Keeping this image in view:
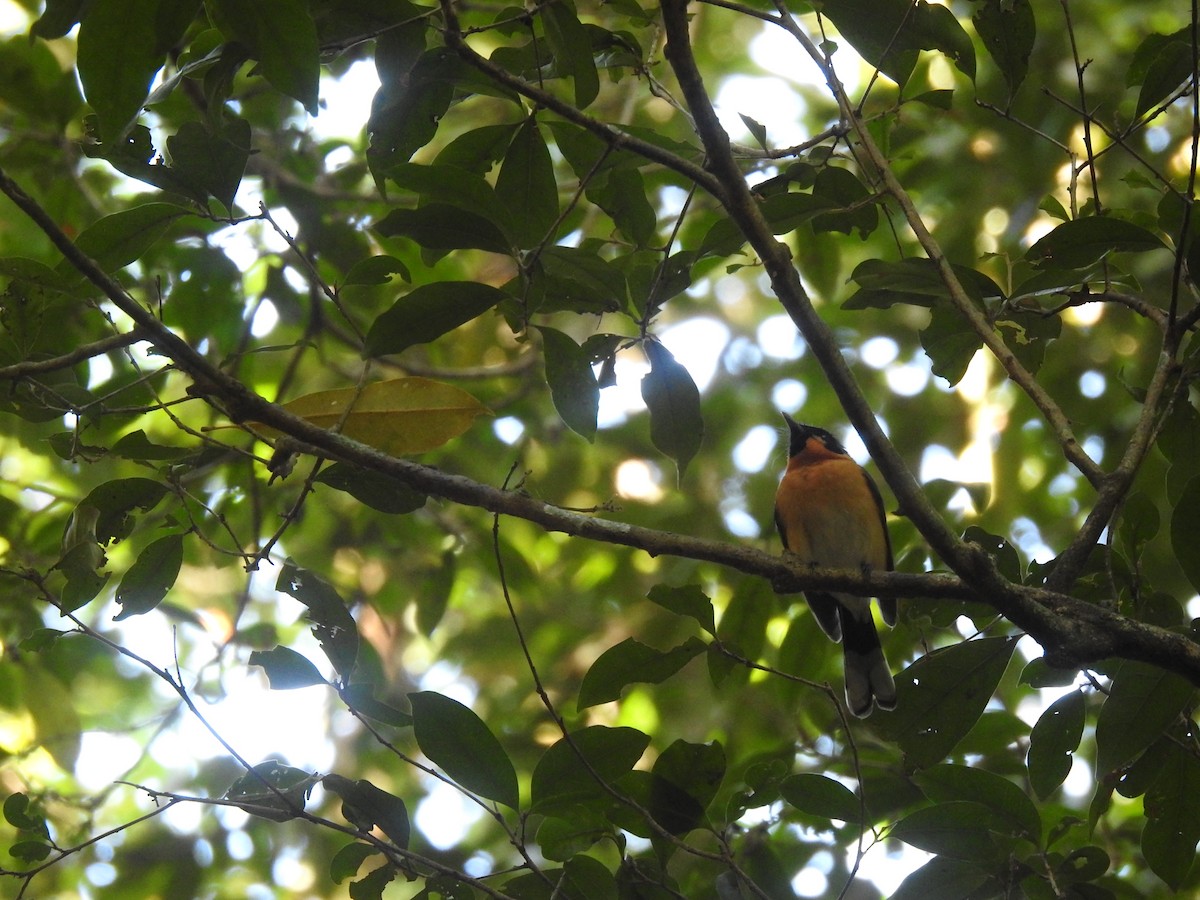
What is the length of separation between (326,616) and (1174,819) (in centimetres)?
222

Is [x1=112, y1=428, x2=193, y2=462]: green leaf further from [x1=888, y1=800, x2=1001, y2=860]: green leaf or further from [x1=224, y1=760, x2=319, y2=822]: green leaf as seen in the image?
[x1=888, y1=800, x2=1001, y2=860]: green leaf

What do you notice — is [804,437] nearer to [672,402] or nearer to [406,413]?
[672,402]

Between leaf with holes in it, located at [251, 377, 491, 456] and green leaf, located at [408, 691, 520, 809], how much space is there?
627 mm

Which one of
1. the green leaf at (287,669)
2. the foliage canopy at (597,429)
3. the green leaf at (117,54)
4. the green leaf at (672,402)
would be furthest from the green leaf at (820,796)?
the green leaf at (117,54)

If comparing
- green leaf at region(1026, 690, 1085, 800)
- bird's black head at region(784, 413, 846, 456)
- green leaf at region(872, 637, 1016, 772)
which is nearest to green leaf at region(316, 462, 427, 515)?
green leaf at region(872, 637, 1016, 772)

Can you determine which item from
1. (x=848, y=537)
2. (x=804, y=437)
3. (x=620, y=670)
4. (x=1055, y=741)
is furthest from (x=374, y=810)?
(x=804, y=437)

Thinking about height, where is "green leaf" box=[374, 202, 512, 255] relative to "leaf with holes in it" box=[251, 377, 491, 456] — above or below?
above

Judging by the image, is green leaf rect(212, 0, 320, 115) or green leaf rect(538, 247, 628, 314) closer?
green leaf rect(212, 0, 320, 115)

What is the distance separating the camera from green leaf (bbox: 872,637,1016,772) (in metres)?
2.63

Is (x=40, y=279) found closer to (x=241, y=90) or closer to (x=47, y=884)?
(x=241, y=90)

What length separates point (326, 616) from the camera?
271 cm

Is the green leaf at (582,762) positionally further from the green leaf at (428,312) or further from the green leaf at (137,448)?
the green leaf at (137,448)

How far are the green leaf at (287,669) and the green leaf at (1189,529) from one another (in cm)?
205

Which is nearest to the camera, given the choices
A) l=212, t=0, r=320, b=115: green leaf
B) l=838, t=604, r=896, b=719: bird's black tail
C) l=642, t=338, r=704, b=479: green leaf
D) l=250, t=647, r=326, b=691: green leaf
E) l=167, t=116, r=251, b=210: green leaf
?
l=212, t=0, r=320, b=115: green leaf
